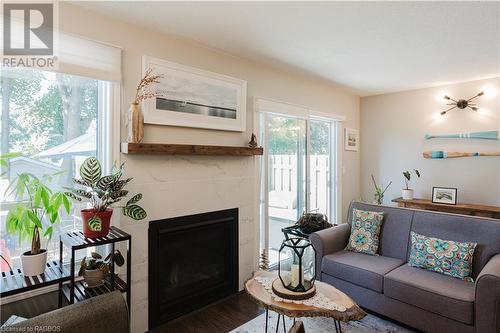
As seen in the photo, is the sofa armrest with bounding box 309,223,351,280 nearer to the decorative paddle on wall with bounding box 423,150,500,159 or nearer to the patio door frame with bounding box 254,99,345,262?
the patio door frame with bounding box 254,99,345,262

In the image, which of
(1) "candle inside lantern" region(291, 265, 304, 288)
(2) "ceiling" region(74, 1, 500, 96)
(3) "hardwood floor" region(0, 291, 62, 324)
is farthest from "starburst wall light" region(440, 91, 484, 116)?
(3) "hardwood floor" region(0, 291, 62, 324)

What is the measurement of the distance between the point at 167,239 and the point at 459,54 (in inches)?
134

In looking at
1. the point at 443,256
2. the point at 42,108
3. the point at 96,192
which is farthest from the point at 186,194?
the point at 443,256

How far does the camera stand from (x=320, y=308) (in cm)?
174

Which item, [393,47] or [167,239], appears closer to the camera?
[167,239]

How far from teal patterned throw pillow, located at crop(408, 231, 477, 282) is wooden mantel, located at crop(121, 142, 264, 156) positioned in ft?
5.79

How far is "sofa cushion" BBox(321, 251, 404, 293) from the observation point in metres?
2.42

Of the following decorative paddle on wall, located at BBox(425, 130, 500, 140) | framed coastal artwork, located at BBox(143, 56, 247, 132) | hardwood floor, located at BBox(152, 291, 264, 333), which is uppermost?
framed coastal artwork, located at BBox(143, 56, 247, 132)

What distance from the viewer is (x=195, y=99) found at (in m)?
2.61

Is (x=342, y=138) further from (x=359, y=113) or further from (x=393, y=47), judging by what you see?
(x=393, y=47)

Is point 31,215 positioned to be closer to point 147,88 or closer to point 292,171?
point 147,88

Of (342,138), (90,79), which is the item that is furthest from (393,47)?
(90,79)

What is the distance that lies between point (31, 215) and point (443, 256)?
304 cm

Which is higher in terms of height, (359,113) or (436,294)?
(359,113)
